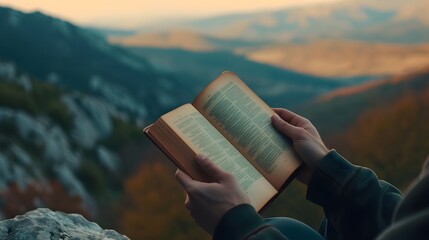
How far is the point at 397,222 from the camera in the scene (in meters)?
1.54

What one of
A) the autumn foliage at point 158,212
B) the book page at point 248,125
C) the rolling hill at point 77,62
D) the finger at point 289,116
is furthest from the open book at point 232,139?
the rolling hill at point 77,62

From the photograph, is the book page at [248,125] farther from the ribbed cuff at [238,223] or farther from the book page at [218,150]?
the ribbed cuff at [238,223]

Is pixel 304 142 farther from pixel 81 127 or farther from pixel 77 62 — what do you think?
pixel 77 62

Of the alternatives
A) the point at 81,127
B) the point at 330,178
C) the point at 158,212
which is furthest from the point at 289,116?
the point at 81,127

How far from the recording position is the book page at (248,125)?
9.86 feet

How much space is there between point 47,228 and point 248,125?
3.85ft

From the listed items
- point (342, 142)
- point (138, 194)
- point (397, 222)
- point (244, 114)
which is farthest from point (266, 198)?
point (342, 142)

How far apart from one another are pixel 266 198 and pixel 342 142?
126ft

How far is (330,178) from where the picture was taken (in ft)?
9.34

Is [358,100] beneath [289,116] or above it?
beneath

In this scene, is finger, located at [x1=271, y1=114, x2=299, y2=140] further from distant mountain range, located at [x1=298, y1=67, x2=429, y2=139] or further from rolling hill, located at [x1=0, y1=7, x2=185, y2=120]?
rolling hill, located at [x1=0, y1=7, x2=185, y2=120]

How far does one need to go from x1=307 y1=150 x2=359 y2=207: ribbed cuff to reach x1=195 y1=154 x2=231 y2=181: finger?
62 centimetres

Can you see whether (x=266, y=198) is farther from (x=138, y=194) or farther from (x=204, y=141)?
(x=138, y=194)

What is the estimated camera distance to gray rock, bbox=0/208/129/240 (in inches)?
116
